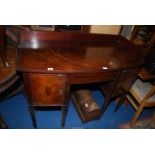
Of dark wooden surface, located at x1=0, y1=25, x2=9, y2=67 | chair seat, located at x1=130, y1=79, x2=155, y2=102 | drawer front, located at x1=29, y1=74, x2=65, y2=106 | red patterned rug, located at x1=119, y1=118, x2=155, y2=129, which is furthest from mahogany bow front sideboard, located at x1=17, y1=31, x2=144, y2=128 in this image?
red patterned rug, located at x1=119, y1=118, x2=155, y2=129

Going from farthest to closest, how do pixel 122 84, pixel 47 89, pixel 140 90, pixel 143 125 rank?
pixel 143 125 < pixel 140 90 < pixel 122 84 < pixel 47 89

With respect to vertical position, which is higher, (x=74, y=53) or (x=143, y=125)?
(x=74, y=53)

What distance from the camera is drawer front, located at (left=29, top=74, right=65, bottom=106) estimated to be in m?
1.18

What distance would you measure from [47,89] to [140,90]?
95 cm

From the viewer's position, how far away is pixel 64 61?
49.7 inches

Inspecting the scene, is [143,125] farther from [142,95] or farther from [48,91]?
[48,91]

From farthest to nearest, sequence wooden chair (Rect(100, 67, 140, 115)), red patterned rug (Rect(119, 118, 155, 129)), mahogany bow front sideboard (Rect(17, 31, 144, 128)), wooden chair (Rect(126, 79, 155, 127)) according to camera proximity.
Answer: red patterned rug (Rect(119, 118, 155, 129))
wooden chair (Rect(126, 79, 155, 127))
wooden chair (Rect(100, 67, 140, 115))
mahogany bow front sideboard (Rect(17, 31, 144, 128))

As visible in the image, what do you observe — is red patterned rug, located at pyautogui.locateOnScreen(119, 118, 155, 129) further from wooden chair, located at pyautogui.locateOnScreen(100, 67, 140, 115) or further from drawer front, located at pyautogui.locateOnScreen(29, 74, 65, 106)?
drawer front, located at pyautogui.locateOnScreen(29, 74, 65, 106)

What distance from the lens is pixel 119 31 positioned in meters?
2.15

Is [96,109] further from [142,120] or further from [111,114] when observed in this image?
[142,120]

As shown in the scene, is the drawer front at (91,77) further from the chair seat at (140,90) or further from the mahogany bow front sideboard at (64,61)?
the chair seat at (140,90)

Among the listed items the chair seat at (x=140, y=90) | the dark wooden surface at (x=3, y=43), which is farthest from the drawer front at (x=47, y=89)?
the chair seat at (x=140, y=90)

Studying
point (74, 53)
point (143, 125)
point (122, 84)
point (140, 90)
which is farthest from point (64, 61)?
point (143, 125)

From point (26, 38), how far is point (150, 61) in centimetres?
115
